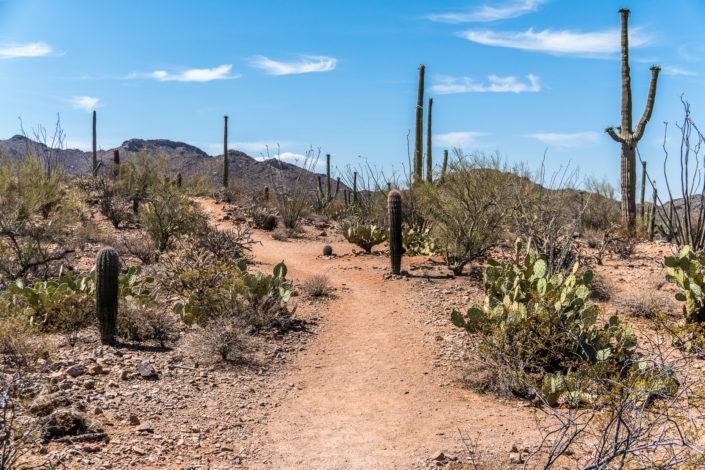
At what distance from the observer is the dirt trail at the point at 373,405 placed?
4.82 metres

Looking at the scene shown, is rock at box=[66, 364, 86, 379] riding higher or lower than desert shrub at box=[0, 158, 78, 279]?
lower

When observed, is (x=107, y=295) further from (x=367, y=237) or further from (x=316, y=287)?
(x=367, y=237)

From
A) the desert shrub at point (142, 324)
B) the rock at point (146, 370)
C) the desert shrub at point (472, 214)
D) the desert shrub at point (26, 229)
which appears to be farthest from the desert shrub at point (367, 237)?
the rock at point (146, 370)

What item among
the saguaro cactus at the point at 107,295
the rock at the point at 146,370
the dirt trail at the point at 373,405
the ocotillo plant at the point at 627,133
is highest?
the ocotillo plant at the point at 627,133

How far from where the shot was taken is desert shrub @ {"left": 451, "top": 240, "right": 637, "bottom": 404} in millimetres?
6146

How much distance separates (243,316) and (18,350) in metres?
2.97

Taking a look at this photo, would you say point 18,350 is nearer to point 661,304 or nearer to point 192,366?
point 192,366

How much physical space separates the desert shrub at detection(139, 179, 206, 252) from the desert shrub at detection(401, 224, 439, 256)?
5104 millimetres

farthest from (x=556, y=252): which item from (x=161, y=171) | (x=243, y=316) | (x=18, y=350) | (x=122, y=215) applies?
(x=161, y=171)

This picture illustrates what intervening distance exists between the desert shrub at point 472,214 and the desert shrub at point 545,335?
15.0ft

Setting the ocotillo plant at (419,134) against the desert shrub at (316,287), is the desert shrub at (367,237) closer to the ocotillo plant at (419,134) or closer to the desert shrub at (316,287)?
the ocotillo plant at (419,134)

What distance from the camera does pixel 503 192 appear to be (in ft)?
39.7

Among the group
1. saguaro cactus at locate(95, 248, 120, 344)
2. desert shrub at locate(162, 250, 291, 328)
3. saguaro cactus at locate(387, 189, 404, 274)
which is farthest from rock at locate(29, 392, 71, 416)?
saguaro cactus at locate(387, 189, 404, 274)

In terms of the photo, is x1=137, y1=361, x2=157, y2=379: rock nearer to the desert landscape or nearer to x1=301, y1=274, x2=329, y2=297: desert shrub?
the desert landscape
